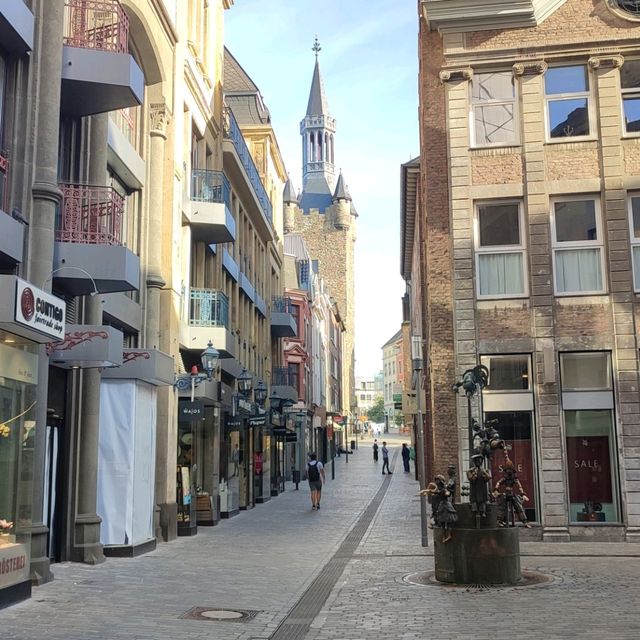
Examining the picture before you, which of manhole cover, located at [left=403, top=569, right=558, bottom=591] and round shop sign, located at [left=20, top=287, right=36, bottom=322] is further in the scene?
manhole cover, located at [left=403, top=569, right=558, bottom=591]

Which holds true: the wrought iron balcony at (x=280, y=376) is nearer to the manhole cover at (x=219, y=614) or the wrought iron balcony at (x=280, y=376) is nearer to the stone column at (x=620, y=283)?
the stone column at (x=620, y=283)

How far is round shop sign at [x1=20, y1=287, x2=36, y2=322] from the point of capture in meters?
9.62

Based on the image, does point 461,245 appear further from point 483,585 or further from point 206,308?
point 483,585

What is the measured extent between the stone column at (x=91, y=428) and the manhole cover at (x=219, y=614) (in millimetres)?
4383

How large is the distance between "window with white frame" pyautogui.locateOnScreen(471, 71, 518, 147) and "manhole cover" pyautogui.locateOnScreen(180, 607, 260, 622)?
12.7m

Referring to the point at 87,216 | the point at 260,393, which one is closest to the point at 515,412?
the point at 87,216

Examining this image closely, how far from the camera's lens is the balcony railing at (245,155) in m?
25.3

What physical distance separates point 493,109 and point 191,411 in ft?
31.5

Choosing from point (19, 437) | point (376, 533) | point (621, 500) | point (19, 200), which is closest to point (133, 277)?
point (19, 200)

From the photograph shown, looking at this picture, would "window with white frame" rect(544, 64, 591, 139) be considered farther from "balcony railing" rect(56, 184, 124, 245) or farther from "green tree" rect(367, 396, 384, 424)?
"green tree" rect(367, 396, 384, 424)

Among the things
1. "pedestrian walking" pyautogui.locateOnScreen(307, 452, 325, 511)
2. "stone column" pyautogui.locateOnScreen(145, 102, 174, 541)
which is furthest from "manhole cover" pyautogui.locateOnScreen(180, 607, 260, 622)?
"pedestrian walking" pyautogui.locateOnScreen(307, 452, 325, 511)

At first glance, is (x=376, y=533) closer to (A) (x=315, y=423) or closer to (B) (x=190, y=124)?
(B) (x=190, y=124)

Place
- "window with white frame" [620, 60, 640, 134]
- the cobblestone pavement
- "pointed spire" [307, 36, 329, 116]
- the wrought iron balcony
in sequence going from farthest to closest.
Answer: "pointed spire" [307, 36, 329, 116]
the wrought iron balcony
"window with white frame" [620, 60, 640, 134]
the cobblestone pavement

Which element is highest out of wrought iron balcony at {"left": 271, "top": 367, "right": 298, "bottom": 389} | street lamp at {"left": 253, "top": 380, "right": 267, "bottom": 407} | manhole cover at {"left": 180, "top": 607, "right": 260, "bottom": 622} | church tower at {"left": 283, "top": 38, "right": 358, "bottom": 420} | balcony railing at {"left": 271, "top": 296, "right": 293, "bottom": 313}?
church tower at {"left": 283, "top": 38, "right": 358, "bottom": 420}
